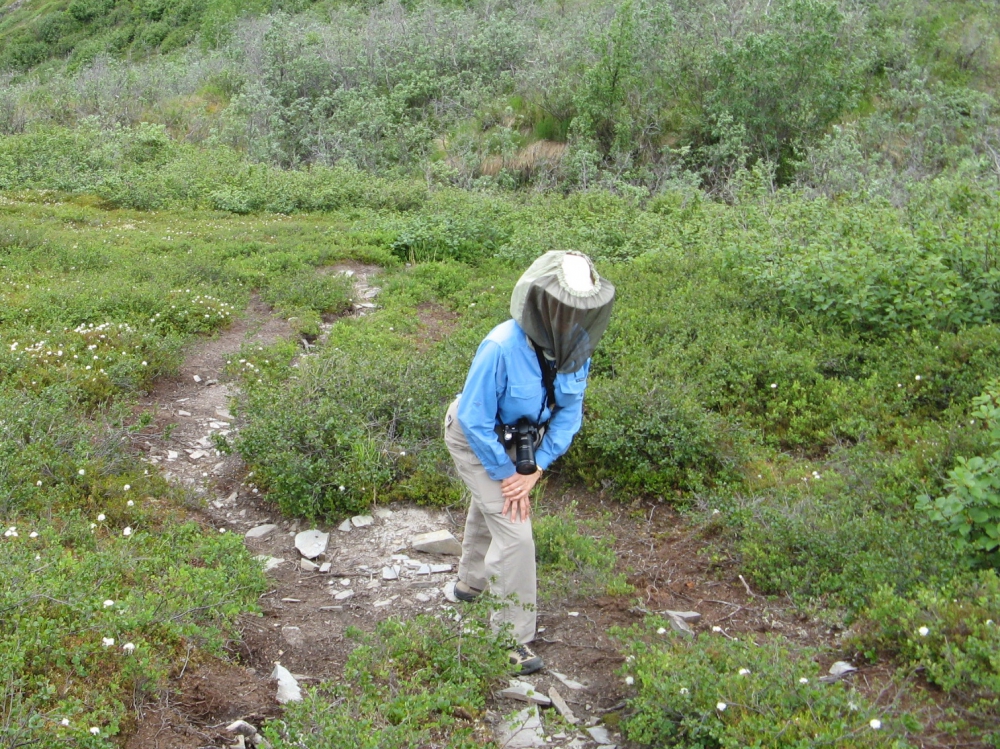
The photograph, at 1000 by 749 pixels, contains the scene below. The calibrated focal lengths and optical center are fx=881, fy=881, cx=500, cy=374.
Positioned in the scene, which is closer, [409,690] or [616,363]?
[409,690]

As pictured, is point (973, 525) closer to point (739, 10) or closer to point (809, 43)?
point (809, 43)

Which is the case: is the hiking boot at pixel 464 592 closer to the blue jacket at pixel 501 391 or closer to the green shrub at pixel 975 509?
the blue jacket at pixel 501 391

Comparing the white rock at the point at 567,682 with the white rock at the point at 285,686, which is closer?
the white rock at the point at 285,686

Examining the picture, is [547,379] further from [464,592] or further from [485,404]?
[464,592]

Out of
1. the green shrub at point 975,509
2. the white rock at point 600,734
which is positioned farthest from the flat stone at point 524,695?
the green shrub at point 975,509

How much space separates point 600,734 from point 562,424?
1246 mm

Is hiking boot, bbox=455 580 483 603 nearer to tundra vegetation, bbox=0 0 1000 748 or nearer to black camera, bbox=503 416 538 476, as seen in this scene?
tundra vegetation, bbox=0 0 1000 748

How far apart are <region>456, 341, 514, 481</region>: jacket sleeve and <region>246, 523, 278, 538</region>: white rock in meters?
2.06

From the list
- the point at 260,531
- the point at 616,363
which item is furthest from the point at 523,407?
the point at 616,363

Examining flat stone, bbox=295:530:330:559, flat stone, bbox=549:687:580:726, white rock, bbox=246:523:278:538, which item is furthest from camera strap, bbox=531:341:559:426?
white rock, bbox=246:523:278:538

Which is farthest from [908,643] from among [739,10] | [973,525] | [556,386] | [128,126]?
[128,126]

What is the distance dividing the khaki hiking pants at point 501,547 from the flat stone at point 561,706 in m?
0.29

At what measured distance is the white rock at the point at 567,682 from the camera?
149 inches

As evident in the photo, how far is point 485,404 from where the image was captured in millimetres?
3514
